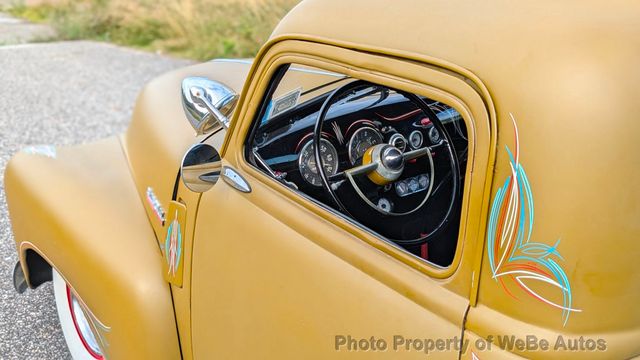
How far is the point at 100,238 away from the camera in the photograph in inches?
85.4

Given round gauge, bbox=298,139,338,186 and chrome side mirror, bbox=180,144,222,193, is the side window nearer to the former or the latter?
round gauge, bbox=298,139,338,186

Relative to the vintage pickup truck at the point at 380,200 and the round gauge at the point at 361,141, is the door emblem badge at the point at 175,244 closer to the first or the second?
the vintage pickup truck at the point at 380,200

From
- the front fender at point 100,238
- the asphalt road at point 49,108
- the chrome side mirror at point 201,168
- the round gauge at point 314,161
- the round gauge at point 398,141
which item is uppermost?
the round gauge at point 398,141

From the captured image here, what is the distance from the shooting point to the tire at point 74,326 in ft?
8.43

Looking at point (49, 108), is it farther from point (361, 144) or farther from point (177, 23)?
point (361, 144)

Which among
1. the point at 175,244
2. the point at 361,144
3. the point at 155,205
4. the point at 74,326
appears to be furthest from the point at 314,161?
the point at 74,326

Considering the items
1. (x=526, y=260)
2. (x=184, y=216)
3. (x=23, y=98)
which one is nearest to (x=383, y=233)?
(x=526, y=260)

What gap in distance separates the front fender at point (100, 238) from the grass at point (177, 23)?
596 centimetres

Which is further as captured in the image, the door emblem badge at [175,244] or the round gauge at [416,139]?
the door emblem badge at [175,244]

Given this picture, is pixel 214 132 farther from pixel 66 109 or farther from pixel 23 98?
pixel 23 98

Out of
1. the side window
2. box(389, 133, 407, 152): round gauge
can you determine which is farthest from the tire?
box(389, 133, 407, 152): round gauge

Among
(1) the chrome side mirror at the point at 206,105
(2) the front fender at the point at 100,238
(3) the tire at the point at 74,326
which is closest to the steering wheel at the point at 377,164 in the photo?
(1) the chrome side mirror at the point at 206,105

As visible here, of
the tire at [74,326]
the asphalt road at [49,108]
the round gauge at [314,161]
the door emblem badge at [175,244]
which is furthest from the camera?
the asphalt road at [49,108]

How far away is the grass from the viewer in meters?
8.63
